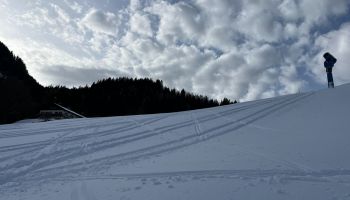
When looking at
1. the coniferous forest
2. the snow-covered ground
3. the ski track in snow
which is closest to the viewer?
the snow-covered ground

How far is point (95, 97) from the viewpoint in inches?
2596

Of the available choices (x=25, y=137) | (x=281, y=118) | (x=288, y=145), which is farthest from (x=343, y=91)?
(x=25, y=137)

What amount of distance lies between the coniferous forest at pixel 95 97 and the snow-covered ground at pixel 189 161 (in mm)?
42335

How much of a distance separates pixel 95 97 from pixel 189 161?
61548mm

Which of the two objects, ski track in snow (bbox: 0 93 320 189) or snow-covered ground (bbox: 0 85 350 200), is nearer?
snow-covered ground (bbox: 0 85 350 200)

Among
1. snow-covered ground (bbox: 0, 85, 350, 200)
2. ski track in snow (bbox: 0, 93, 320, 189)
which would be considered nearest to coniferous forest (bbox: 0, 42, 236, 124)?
ski track in snow (bbox: 0, 93, 320, 189)

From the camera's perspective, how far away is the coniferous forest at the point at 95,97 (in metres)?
50.8

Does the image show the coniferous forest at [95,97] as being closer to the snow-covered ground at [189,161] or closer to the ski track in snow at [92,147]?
the ski track in snow at [92,147]

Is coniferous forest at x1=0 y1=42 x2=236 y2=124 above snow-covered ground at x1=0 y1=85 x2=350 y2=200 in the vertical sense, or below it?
above

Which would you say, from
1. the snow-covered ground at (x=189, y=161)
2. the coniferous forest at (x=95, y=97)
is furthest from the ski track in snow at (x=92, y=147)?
the coniferous forest at (x=95, y=97)

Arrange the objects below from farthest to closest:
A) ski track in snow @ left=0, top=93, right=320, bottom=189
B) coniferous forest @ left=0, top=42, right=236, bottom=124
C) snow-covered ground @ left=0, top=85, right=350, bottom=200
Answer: coniferous forest @ left=0, top=42, right=236, bottom=124 → ski track in snow @ left=0, top=93, right=320, bottom=189 → snow-covered ground @ left=0, top=85, right=350, bottom=200

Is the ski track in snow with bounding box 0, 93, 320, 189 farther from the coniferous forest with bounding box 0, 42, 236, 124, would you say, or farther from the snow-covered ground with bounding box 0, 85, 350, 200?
the coniferous forest with bounding box 0, 42, 236, 124

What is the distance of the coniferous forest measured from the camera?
50844 mm

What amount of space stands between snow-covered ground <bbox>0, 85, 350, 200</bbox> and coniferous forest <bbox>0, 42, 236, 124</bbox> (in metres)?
42.3
